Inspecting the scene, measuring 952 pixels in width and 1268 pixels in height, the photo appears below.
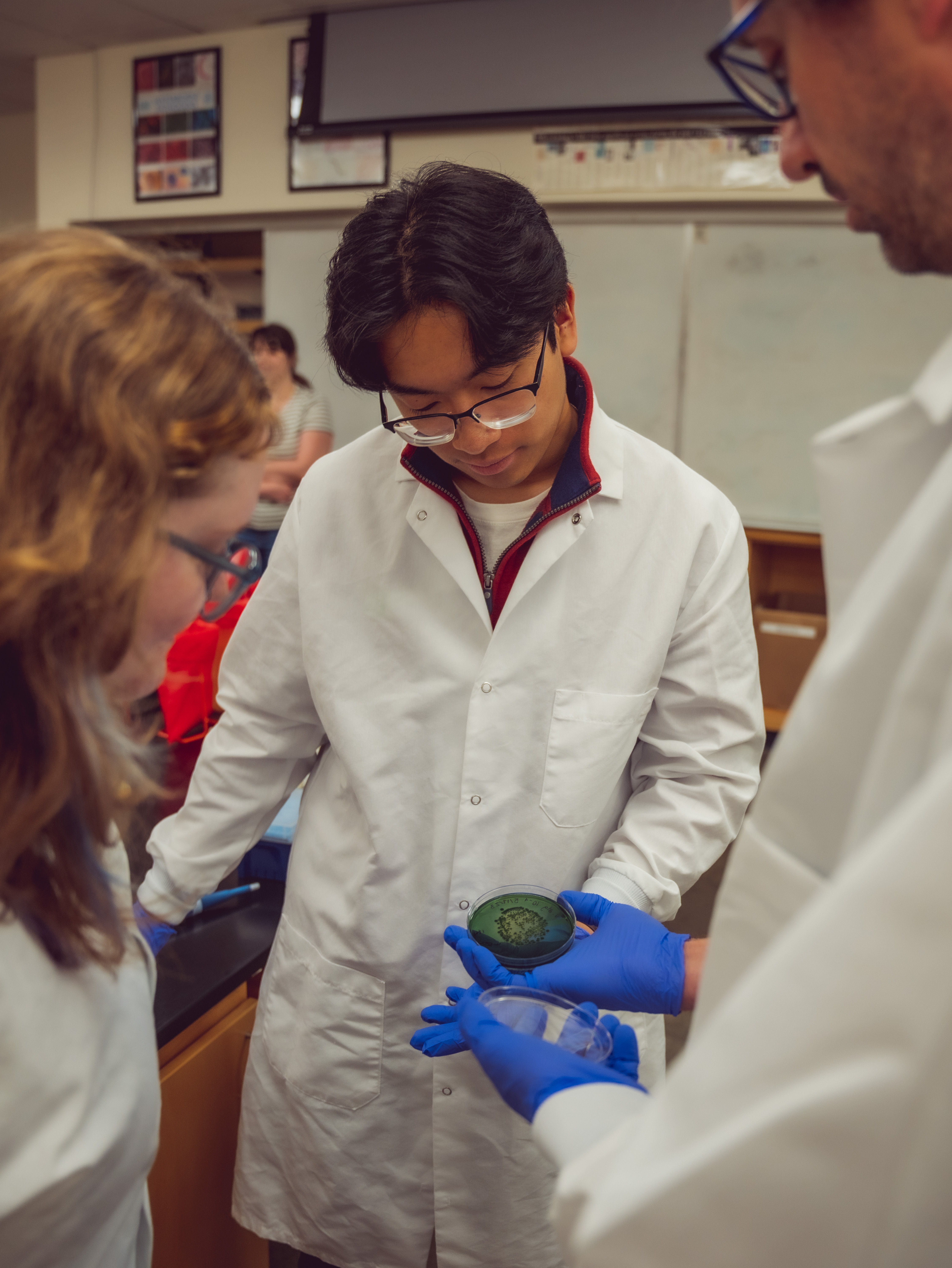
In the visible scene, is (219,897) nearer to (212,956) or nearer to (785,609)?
(212,956)

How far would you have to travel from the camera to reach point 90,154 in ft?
16.5

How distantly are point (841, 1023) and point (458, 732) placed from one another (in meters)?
0.83

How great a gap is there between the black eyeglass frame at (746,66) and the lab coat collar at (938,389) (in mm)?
223

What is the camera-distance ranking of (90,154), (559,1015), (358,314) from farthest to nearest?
(90,154)
(358,314)
(559,1015)

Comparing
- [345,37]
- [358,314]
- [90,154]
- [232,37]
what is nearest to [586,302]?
[345,37]

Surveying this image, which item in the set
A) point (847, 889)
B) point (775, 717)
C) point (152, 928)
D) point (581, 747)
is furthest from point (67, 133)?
point (847, 889)

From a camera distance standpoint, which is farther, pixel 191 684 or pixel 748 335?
pixel 748 335

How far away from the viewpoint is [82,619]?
66 centimetres

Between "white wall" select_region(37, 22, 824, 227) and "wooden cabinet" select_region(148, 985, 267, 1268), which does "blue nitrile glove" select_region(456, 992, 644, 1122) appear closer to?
"wooden cabinet" select_region(148, 985, 267, 1268)

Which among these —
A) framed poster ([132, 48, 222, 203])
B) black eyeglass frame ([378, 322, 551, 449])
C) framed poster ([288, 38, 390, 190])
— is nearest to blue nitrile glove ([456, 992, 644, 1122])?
black eyeglass frame ([378, 322, 551, 449])

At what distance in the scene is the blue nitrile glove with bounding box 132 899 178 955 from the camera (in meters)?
1.23

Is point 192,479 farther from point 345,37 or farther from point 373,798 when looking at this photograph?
point 345,37

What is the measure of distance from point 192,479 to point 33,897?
34cm

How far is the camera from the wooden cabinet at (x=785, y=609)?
3875mm
